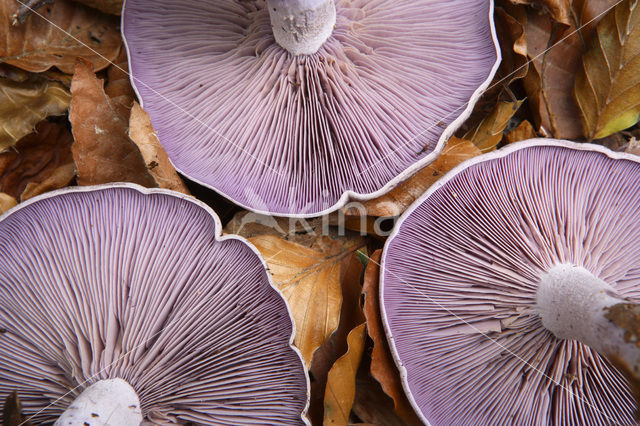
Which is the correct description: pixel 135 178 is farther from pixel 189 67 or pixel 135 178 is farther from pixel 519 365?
pixel 519 365

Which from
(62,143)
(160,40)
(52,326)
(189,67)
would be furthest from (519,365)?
(62,143)

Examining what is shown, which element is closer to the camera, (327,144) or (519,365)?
(519,365)

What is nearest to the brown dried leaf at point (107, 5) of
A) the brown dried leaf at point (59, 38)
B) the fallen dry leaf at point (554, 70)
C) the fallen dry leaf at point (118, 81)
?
the brown dried leaf at point (59, 38)

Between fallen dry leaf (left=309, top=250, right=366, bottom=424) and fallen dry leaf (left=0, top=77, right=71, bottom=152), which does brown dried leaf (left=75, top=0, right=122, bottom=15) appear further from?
fallen dry leaf (left=309, top=250, right=366, bottom=424)

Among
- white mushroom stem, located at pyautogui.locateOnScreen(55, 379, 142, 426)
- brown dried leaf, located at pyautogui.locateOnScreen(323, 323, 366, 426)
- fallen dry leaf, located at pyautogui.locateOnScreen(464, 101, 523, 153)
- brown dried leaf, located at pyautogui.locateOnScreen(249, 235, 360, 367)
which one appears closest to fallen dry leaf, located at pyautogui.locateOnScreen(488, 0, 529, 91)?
fallen dry leaf, located at pyautogui.locateOnScreen(464, 101, 523, 153)

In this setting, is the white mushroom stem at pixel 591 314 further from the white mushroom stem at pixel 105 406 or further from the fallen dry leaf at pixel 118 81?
the fallen dry leaf at pixel 118 81
